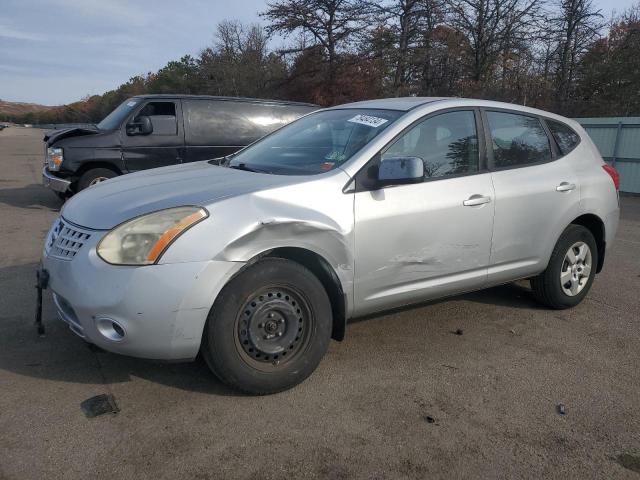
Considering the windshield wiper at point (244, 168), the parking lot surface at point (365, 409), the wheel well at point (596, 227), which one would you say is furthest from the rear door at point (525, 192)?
the windshield wiper at point (244, 168)

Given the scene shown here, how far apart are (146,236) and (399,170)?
1558 mm

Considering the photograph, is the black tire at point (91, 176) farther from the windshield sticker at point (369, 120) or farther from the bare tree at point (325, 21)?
the bare tree at point (325, 21)

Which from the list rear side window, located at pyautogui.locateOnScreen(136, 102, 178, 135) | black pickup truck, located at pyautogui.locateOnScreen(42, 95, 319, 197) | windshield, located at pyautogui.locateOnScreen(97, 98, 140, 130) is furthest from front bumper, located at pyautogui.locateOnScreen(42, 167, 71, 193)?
rear side window, located at pyautogui.locateOnScreen(136, 102, 178, 135)

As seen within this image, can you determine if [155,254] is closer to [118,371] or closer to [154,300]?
[154,300]

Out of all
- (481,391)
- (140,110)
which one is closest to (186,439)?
(481,391)

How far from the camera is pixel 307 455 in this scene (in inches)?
103

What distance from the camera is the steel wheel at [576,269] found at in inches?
183

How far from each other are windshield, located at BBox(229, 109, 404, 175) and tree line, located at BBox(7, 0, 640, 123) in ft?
64.7

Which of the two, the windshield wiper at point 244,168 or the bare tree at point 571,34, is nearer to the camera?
the windshield wiper at point 244,168

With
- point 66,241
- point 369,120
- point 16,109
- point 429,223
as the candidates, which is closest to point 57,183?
point 66,241

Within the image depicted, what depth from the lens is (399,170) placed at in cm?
332

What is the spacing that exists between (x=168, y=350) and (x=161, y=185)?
109 cm

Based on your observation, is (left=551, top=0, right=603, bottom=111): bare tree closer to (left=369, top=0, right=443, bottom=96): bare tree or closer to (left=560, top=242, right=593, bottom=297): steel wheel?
(left=369, top=0, right=443, bottom=96): bare tree

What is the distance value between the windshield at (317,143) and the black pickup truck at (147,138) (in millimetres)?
5109
